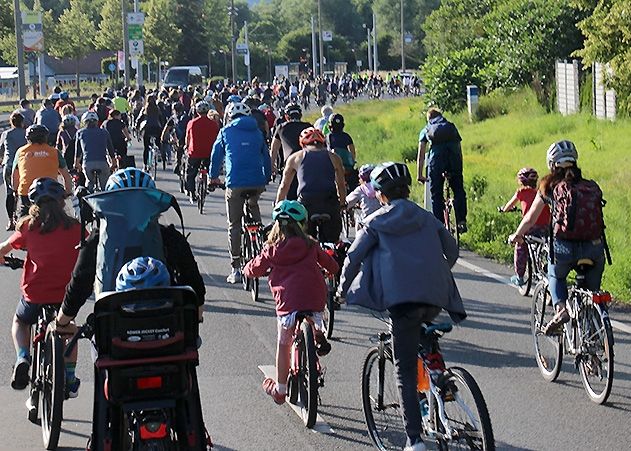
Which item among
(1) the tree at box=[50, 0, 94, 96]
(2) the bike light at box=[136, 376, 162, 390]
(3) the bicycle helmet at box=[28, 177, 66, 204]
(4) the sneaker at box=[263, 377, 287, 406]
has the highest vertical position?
(1) the tree at box=[50, 0, 94, 96]

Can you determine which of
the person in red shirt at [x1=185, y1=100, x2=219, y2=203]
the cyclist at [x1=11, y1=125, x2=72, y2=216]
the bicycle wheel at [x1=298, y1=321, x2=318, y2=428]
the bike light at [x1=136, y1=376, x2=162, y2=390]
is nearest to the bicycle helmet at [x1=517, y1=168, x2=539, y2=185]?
the bicycle wheel at [x1=298, y1=321, x2=318, y2=428]

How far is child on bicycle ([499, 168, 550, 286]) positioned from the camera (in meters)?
12.2

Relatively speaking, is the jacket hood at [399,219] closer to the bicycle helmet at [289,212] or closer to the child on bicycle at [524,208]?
the bicycle helmet at [289,212]

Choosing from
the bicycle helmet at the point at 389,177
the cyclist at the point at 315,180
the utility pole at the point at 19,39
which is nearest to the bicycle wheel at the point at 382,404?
the bicycle helmet at the point at 389,177

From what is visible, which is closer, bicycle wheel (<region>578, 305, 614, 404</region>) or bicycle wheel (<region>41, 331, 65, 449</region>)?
bicycle wheel (<region>41, 331, 65, 449</region>)

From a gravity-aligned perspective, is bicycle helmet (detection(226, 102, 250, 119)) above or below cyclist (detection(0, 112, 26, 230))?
above

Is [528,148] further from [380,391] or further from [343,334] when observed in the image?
[380,391]

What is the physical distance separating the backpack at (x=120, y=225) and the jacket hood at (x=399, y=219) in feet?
3.69

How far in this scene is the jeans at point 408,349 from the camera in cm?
683

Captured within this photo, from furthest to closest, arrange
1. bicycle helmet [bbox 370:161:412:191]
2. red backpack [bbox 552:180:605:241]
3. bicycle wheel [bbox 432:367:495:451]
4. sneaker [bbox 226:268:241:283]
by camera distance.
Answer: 1. sneaker [bbox 226:268:241:283]
2. red backpack [bbox 552:180:605:241]
3. bicycle helmet [bbox 370:161:412:191]
4. bicycle wheel [bbox 432:367:495:451]

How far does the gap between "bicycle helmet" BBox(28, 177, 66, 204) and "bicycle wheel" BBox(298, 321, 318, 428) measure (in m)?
1.72

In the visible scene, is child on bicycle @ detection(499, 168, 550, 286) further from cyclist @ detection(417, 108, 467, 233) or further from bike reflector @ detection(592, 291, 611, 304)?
bike reflector @ detection(592, 291, 611, 304)

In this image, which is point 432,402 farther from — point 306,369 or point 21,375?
point 21,375

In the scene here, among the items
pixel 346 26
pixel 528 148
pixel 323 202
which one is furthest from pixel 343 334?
pixel 346 26
